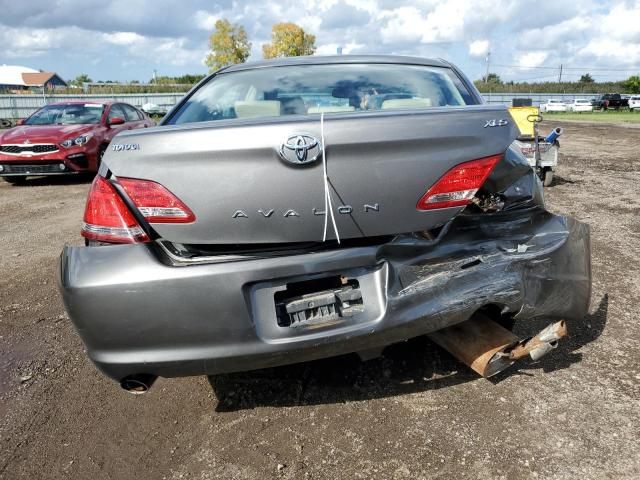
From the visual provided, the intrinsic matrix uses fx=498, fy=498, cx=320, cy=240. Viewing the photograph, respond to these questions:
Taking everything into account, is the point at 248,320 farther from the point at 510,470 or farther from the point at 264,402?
the point at 510,470

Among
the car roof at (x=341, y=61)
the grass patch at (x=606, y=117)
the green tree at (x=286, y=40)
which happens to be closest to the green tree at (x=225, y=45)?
the green tree at (x=286, y=40)

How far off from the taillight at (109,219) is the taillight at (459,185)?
104 cm

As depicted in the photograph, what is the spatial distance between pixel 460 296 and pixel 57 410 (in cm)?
187

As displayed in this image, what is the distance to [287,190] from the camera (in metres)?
1.70

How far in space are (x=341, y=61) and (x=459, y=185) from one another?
4.29 ft

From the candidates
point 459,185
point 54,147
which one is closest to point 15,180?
point 54,147

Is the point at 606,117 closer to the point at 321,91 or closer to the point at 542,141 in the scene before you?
the point at 542,141

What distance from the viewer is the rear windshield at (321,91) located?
7.98ft

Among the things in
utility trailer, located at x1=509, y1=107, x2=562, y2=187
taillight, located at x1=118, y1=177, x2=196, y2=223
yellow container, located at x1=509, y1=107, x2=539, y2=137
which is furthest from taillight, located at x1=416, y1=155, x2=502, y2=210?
yellow container, located at x1=509, y1=107, x2=539, y2=137

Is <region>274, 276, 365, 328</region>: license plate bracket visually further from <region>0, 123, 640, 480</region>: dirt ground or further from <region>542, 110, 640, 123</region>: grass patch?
<region>542, 110, 640, 123</region>: grass patch

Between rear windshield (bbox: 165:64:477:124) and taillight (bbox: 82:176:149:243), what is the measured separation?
71 cm

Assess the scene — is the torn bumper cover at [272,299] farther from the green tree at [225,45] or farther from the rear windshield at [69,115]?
the green tree at [225,45]

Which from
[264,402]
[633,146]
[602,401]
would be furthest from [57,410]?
[633,146]

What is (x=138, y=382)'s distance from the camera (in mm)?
1883
